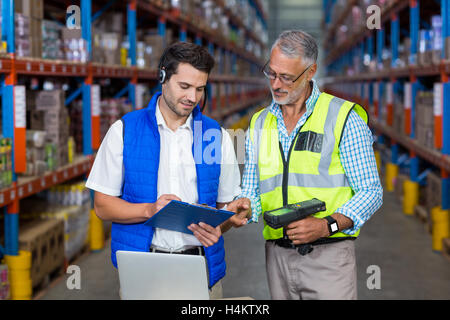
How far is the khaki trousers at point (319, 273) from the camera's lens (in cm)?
221

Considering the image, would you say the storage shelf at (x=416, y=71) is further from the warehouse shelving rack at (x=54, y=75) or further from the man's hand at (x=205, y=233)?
the man's hand at (x=205, y=233)

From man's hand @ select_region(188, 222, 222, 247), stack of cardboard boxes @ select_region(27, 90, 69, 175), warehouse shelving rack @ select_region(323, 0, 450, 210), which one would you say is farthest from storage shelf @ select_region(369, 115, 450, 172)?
man's hand @ select_region(188, 222, 222, 247)

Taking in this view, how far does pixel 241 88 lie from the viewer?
19312mm

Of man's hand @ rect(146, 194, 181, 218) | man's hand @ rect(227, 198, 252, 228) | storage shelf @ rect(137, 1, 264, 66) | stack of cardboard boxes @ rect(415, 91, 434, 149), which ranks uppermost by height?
storage shelf @ rect(137, 1, 264, 66)

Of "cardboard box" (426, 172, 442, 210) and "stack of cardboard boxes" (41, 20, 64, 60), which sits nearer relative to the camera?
"stack of cardboard boxes" (41, 20, 64, 60)

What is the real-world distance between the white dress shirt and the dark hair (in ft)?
0.64

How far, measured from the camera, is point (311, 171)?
2.18 metres

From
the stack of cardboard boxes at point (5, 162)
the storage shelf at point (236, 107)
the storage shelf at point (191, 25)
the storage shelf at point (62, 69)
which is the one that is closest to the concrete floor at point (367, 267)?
the stack of cardboard boxes at point (5, 162)

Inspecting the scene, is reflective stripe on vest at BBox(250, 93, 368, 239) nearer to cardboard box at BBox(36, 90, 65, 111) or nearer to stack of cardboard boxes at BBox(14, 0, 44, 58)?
stack of cardboard boxes at BBox(14, 0, 44, 58)

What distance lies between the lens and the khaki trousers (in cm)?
221

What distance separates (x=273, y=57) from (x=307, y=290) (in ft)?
3.00

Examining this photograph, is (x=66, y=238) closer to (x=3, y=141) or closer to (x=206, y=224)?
(x=3, y=141)

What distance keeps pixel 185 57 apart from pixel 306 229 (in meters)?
0.78

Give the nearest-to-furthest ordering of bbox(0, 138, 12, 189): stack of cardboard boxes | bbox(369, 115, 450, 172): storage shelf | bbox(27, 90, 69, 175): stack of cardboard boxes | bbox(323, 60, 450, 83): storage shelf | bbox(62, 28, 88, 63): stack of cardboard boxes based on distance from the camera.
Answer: bbox(0, 138, 12, 189): stack of cardboard boxes < bbox(27, 90, 69, 175): stack of cardboard boxes < bbox(62, 28, 88, 63): stack of cardboard boxes < bbox(369, 115, 450, 172): storage shelf < bbox(323, 60, 450, 83): storage shelf
